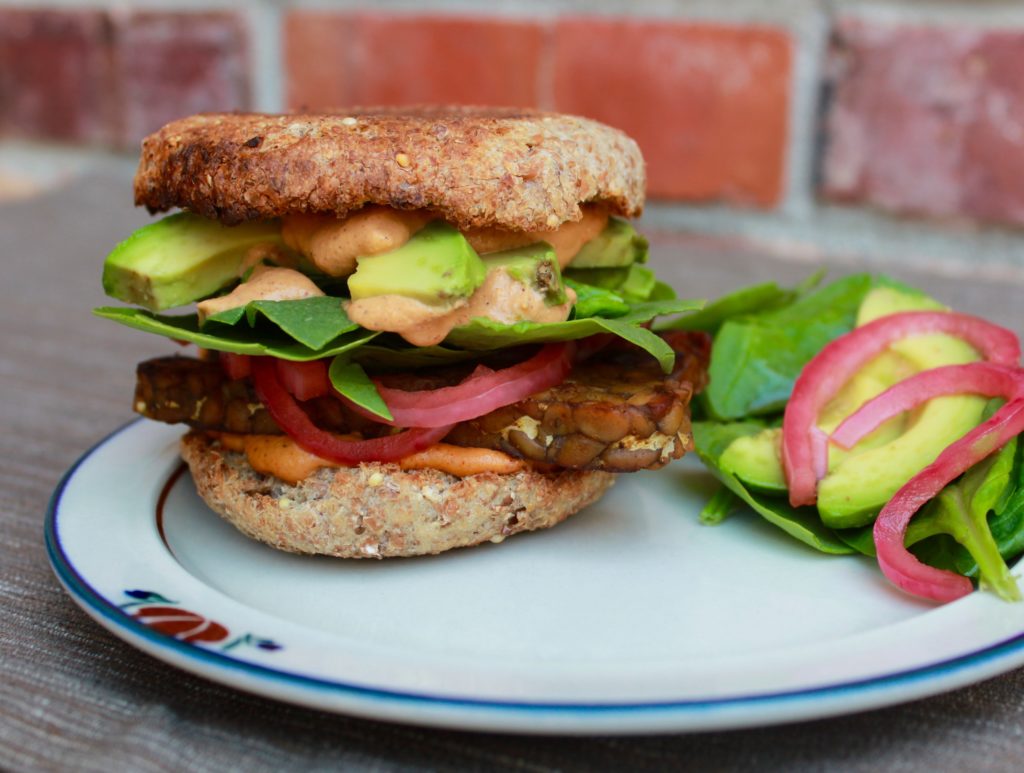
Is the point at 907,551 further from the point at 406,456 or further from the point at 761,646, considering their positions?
the point at 406,456

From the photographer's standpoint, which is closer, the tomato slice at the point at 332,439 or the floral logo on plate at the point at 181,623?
the floral logo on plate at the point at 181,623

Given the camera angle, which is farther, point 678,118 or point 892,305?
point 678,118

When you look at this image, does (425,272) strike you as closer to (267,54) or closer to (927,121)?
(927,121)

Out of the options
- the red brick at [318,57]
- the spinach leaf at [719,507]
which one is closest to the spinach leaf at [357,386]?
the spinach leaf at [719,507]

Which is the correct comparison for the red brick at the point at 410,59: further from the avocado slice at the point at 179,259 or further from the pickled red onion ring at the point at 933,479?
the pickled red onion ring at the point at 933,479

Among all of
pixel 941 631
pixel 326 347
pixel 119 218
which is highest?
pixel 326 347

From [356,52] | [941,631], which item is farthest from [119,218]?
[941,631]

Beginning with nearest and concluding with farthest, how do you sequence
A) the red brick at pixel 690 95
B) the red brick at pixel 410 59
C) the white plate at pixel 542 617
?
the white plate at pixel 542 617 → the red brick at pixel 690 95 → the red brick at pixel 410 59

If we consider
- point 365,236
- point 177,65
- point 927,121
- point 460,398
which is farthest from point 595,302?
point 177,65
